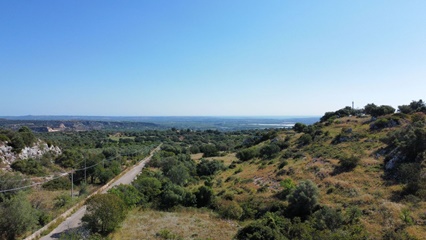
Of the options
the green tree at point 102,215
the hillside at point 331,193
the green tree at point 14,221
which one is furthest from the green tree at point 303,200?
the green tree at point 14,221

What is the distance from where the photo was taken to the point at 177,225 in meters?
23.6

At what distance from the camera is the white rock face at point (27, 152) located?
49.0m

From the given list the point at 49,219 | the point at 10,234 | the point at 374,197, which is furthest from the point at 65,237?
the point at 374,197

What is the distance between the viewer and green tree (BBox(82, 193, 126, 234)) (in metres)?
20.9

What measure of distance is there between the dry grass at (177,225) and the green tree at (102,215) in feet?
2.77

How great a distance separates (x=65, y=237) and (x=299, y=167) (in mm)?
29992

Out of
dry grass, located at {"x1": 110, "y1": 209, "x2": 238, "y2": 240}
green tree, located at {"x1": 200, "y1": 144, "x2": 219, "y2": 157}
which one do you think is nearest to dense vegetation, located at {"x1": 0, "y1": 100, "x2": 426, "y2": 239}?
dry grass, located at {"x1": 110, "y1": 209, "x2": 238, "y2": 240}

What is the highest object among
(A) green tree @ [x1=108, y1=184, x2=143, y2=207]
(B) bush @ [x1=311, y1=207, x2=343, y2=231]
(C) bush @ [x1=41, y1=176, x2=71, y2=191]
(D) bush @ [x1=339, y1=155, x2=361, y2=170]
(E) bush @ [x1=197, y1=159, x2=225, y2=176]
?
(D) bush @ [x1=339, y1=155, x2=361, y2=170]

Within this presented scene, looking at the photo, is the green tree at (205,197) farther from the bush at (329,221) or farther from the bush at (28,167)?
the bush at (28,167)

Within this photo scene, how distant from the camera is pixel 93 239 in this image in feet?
56.1

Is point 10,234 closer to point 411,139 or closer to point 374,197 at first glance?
point 374,197

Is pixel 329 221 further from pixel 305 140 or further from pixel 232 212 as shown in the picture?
pixel 305 140

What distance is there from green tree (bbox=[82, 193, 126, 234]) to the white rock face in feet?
118

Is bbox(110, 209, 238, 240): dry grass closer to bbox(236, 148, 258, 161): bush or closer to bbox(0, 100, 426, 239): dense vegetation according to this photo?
bbox(0, 100, 426, 239): dense vegetation
